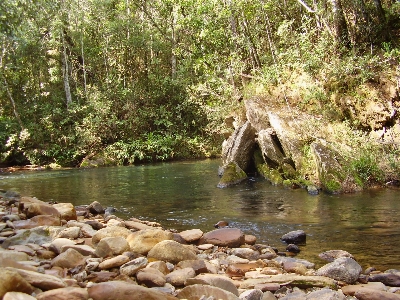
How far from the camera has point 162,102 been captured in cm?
2698

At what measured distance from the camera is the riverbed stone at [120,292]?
2.96 metres

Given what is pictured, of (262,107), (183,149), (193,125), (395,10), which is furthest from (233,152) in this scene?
(193,125)

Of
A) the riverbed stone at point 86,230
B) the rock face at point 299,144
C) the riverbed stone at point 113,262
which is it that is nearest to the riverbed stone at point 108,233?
the riverbed stone at point 86,230

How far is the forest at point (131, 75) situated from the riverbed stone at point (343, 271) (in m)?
12.2

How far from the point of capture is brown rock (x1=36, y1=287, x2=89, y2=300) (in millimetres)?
2783

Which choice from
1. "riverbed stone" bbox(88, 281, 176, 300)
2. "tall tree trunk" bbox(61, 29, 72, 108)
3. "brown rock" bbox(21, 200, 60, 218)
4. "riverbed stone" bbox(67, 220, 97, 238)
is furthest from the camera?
"tall tree trunk" bbox(61, 29, 72, 108)

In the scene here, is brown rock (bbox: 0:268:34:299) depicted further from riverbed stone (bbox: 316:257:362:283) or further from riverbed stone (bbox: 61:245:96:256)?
riverbed stone (bbox: 316:257:362:283)

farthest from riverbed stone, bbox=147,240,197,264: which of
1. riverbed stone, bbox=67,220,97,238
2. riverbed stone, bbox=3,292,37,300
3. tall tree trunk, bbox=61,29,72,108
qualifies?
tall tree trunk, bbox=61,29,72,108

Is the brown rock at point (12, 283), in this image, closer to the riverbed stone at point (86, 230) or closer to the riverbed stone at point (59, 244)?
the riverbed stone at point (59, 244)

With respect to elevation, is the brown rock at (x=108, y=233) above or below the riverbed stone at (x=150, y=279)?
above

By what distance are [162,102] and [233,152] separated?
13465 millimetres

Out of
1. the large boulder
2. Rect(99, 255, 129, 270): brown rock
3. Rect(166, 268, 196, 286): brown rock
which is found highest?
the large boulder

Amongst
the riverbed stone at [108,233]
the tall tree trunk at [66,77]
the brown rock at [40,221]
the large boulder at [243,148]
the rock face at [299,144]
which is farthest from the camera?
the tall tree trunk at [66,77]

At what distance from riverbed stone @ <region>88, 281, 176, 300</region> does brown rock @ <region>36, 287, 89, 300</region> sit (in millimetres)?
74
